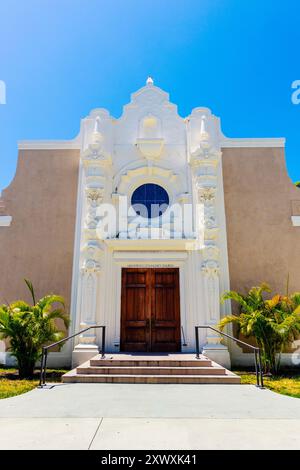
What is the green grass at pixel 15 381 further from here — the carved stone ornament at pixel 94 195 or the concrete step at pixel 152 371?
the carved stone ornament at pixel 94 195

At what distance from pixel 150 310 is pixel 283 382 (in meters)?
4.53

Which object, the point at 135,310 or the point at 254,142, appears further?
the point at 254,142

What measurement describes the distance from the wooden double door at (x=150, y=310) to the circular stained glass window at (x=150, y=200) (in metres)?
2.27

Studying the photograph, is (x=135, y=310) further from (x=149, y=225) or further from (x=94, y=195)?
(x=94, y=195)

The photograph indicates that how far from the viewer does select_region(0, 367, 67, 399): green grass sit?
7.37 metres

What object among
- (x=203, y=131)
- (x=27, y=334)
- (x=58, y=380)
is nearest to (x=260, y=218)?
(x=203, y=131)

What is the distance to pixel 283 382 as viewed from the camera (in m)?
8.46

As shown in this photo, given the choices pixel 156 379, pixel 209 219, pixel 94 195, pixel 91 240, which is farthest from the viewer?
pixel 94 195

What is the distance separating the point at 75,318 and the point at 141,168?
6.08 meters

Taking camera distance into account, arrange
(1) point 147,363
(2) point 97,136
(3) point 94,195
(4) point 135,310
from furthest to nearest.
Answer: (2) point 97,136
(3) point 94,195
(4) point 135,310
(1) point 147,363

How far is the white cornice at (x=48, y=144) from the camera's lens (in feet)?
42.3

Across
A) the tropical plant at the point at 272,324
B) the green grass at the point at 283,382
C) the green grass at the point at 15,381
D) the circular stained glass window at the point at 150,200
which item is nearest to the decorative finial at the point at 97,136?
the circular stained glass window at the point at 150,200

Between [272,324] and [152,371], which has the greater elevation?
[272,324]
